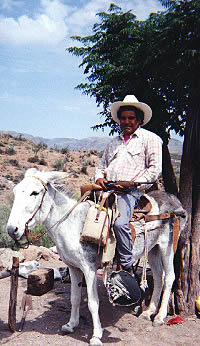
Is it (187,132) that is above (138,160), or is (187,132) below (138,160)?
above

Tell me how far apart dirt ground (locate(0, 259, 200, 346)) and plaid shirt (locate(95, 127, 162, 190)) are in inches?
86.5

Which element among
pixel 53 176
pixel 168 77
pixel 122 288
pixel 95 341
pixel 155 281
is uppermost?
pixel 168 77

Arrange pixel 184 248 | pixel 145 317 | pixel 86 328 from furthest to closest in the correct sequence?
pixel 184 248
pixel 145 317
pixel 86 328

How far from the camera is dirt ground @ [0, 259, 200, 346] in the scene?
14.2 ft

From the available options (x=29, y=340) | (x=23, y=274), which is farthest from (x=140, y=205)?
(x=23, y=274)

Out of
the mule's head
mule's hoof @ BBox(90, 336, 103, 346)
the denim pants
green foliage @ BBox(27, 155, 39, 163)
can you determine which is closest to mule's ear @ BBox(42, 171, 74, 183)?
the mule's head

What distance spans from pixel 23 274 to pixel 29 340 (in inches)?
118

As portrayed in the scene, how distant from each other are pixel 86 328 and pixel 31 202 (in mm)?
2305

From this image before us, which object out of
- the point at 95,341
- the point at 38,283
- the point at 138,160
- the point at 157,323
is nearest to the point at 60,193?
the point at 138,160

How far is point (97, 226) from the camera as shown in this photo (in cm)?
393

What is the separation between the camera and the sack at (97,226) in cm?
391

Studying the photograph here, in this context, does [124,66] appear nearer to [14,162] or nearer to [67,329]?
[67,329]

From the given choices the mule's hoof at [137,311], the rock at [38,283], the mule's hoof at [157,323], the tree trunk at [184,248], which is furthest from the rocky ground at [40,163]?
the mule's hoof at [157,323]

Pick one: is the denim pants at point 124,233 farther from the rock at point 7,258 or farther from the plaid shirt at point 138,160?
the rock at point 7,258
